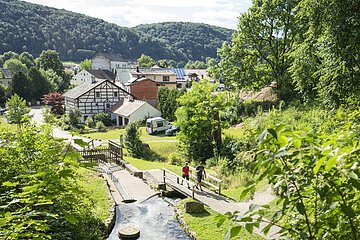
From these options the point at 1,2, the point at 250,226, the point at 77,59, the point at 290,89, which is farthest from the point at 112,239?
the point at 1,2

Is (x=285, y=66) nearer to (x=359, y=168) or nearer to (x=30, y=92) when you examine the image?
(x=359, y=168)

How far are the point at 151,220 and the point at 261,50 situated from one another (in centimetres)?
2184

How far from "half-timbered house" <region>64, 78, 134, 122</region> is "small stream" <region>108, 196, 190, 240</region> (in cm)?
3398

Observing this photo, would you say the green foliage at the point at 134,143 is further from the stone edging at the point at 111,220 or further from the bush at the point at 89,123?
the bush at the point at 89,123

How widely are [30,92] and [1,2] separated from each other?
410 ft

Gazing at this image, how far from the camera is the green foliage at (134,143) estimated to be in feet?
89.7

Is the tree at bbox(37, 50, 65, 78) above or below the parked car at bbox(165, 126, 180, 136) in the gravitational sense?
above

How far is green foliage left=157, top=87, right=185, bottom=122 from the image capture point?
4203 centimetres

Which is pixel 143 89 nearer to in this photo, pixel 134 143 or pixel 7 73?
pixel 134 143

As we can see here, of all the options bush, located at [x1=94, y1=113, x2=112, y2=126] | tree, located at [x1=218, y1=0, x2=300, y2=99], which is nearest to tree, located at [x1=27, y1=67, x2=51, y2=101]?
bush, located at [x1=94, y1=113, x2=112, y2=126]

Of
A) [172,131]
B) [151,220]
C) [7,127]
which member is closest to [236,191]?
[151,220]

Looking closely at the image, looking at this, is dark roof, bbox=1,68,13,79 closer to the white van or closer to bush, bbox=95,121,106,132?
bush, bbox=95,121,106,132

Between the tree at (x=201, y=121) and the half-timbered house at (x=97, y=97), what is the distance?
26552 millimetres

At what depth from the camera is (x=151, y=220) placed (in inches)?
555
